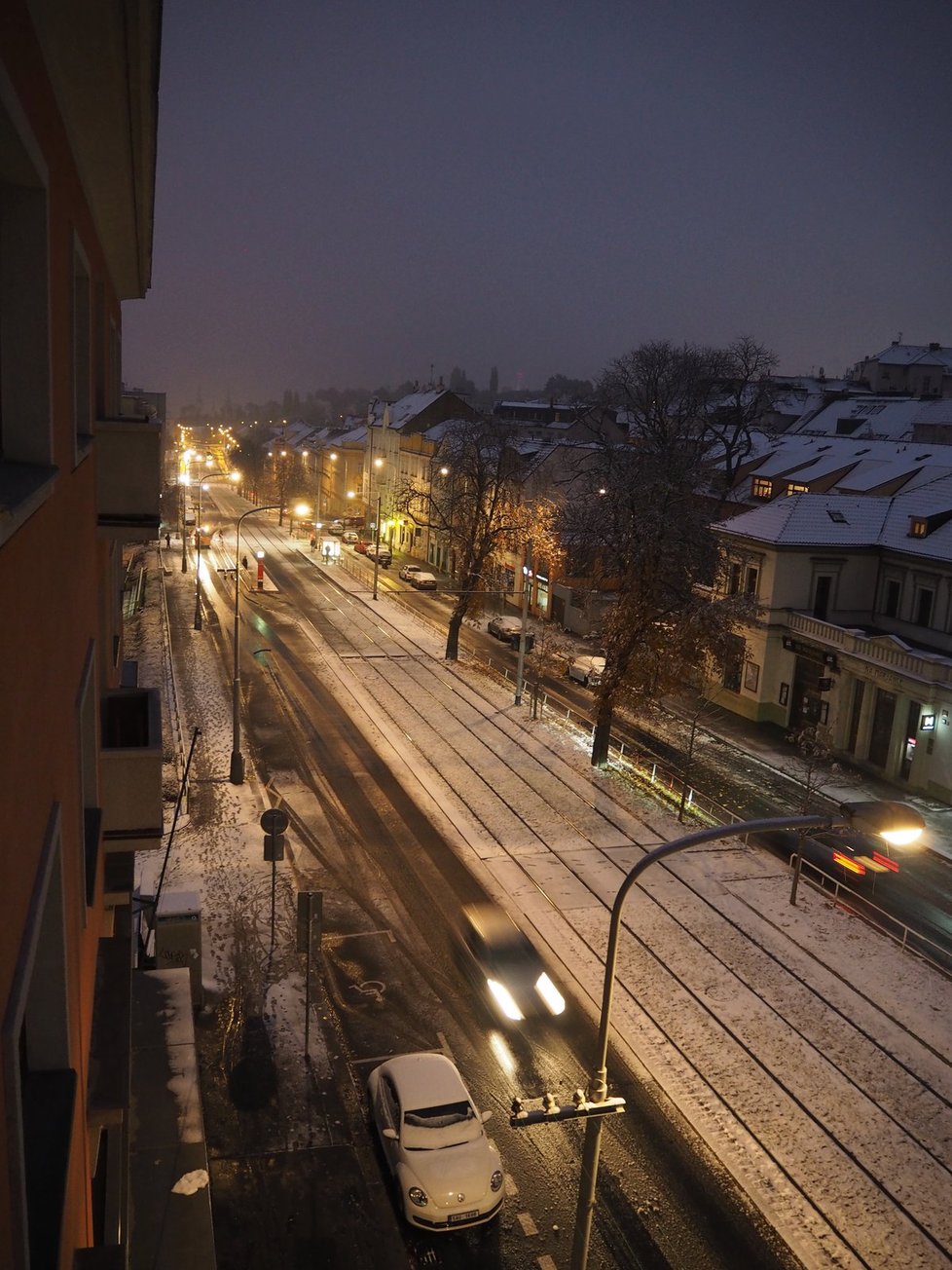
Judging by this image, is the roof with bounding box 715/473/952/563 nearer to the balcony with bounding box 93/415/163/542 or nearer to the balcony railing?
the balcony railing

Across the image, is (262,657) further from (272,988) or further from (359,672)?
(272,988)

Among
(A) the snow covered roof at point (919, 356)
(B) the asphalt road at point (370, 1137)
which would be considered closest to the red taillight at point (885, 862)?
(B) the asphalt road at point (370, 1137)

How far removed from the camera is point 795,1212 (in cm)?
1251

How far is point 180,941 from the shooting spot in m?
16.5

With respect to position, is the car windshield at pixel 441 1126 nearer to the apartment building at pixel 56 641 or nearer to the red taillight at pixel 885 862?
the apartment building at pixel 56 641

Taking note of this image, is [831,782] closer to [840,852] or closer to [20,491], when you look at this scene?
[840,852]

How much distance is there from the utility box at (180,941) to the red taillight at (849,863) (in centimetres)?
1455

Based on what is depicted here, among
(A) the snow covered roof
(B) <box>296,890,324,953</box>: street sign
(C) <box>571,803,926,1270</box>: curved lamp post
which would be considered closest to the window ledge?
(C) <box>571,803,926,1270</box>: curved lamp post

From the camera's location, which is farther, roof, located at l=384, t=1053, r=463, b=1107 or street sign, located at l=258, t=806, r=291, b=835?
street sign, located at l=258, t=806, r=291, b=835

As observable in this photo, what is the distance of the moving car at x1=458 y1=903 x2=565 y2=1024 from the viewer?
16.7 metres

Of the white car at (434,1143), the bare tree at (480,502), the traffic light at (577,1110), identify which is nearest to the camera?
the traffic light at (577,1110)

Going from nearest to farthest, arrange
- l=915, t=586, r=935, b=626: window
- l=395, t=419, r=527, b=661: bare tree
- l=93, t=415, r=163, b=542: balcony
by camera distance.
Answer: l=93, t=415, r=163, b=542: balcony, l=915, t=586, r=935, b=626: window, l=395, t=419, r=527, b=661: bare tree

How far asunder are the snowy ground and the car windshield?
11.1 ft

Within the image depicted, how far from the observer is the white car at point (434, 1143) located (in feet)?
39.2
